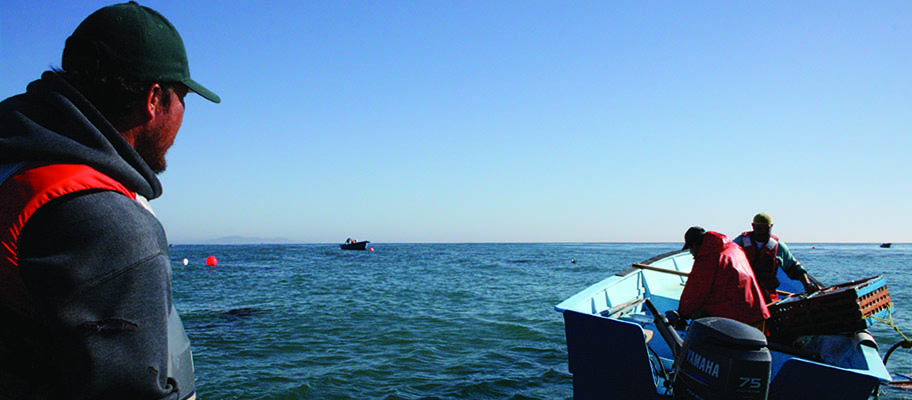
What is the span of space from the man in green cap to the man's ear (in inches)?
1.8

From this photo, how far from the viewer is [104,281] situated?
1.01 meters

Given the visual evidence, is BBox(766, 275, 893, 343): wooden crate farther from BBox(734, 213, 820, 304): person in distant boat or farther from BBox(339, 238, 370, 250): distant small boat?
BBox(339, 238, 370, 250): distant small boat

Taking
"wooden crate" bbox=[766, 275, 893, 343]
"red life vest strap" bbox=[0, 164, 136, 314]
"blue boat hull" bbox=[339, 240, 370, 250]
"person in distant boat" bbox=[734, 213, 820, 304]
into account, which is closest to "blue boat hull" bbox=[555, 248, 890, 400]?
"wooden crate" bbox=[766, 275, 893, 343]

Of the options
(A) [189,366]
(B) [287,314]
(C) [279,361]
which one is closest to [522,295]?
(B) [287,314]

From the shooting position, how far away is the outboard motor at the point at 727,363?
341 cm

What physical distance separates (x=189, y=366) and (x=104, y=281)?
523 millimetres

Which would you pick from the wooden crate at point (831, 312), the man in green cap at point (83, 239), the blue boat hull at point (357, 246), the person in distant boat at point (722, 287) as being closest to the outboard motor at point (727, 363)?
the person in distant boat at point (722, 287)

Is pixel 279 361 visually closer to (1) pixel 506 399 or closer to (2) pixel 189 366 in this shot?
(1) pixel 506 399

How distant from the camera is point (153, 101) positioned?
1.33 m

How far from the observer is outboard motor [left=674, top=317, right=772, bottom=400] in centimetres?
341

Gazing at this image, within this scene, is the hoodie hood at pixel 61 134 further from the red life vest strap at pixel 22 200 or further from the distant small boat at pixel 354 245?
the distant small boat at pixel 354 245

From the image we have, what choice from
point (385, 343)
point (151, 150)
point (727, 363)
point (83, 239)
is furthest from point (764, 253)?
point (83, 239)

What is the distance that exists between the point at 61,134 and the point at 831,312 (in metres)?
6.02

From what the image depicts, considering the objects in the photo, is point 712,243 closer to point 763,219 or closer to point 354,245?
point 763,219
